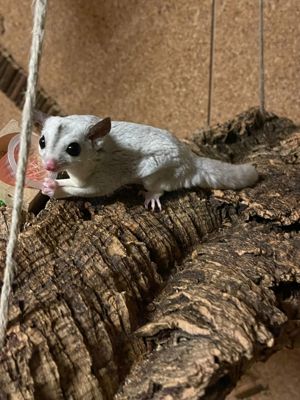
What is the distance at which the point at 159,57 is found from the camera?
2.86 m

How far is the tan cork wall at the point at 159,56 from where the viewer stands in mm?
2553

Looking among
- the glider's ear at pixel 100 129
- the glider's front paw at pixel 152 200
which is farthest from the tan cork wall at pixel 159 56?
the glider's ear at pixel 100 129

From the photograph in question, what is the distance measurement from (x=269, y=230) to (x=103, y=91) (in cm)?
182

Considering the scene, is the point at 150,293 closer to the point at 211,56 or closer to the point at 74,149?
the point at 74,149

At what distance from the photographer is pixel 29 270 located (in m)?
1.18

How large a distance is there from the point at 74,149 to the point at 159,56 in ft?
5.39

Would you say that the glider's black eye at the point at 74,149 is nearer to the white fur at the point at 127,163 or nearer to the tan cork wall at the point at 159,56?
the white fur at the point at 127,163

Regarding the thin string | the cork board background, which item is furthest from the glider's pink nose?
the thin string

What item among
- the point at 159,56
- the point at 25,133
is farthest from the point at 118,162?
the point at 159,56

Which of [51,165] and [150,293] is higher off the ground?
[51,165]

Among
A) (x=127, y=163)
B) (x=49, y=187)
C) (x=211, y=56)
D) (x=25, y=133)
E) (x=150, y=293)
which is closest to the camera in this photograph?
(x=25, y=133)

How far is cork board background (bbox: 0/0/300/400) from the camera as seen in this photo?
2.54m

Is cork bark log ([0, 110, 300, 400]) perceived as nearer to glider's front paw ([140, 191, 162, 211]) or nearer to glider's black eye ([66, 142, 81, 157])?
glider's front paw ([140, 191, 162, 211])

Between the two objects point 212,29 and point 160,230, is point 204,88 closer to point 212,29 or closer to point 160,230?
point 212,29
